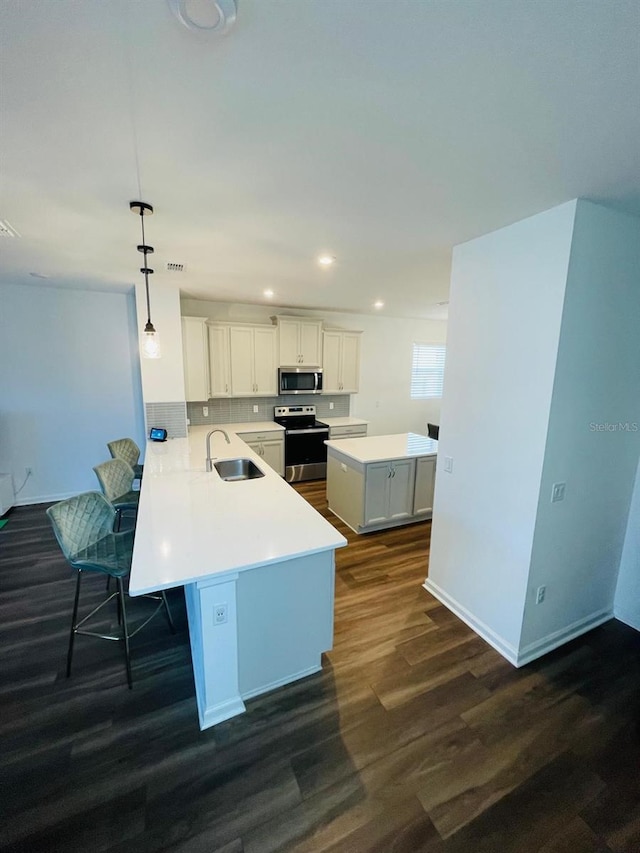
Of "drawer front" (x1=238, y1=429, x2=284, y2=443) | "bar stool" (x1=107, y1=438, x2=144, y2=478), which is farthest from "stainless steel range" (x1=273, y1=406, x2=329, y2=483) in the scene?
"bar stool" (x1=107, y1=438, x2=144, y2=478)

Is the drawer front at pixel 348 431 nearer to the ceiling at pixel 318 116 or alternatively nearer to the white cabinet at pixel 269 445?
the white cabinet at pixel 269 445

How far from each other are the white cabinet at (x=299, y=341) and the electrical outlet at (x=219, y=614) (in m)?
3.78

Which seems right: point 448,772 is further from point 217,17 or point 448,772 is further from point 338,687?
point 217,17

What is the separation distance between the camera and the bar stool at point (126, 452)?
3.36 meters

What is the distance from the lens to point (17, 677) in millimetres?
1963

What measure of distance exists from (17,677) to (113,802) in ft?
3.47

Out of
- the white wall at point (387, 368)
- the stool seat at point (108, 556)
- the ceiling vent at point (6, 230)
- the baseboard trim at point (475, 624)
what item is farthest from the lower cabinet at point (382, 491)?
the ceiling vent at point (6, 230)

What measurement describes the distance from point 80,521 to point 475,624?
2666mm

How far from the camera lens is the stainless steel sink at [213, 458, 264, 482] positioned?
3.14 metres

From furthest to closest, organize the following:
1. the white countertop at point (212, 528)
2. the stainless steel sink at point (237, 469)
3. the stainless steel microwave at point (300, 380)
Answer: the stainless steel microwave at point (300, 380) → the stainless steel sink at point (237, 469) → the white countertop at point (212, 528)

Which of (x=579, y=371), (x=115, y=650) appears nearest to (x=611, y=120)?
(x=579, y=371)

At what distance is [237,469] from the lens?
3219 millimetres

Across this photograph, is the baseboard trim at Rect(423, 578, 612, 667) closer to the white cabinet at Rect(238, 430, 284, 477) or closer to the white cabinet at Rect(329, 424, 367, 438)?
the white cabinet at Rect(238, 430, 284, 477)

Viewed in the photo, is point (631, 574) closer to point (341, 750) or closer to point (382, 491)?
point (382, 491)
